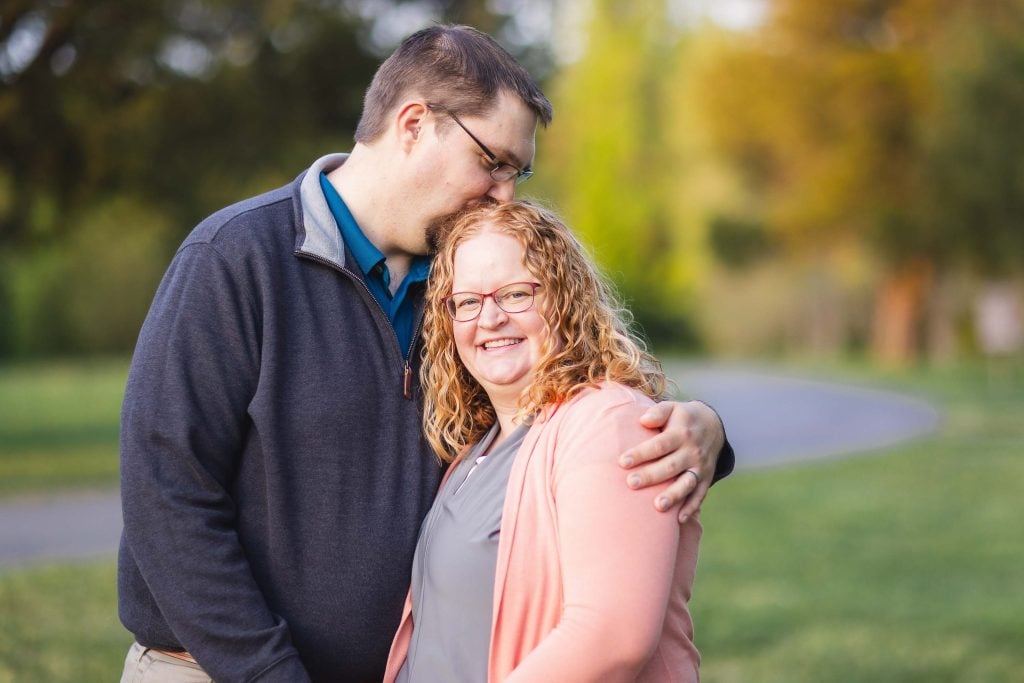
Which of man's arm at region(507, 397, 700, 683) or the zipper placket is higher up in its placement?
the zipper placket

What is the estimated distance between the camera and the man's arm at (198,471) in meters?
2.32

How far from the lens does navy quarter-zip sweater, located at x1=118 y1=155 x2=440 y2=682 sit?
2.33 meters

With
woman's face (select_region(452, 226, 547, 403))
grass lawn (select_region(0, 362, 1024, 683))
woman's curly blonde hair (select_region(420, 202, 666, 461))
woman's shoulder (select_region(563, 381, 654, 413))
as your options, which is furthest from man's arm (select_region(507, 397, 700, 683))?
grass lawn (select_region(0, 362, 1024, 683))

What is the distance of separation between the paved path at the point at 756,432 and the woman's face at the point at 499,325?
108 cm

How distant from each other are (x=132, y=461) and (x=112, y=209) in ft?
44.4

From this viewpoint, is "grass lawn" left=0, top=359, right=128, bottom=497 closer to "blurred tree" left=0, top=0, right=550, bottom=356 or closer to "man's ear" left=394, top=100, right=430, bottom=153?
"blurred tree" left=0, top=0, right=550, bottom=356

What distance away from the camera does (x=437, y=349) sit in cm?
268

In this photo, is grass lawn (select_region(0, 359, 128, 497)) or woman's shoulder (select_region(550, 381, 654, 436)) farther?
grass lawn (select_region(0, 359, 128, 497))

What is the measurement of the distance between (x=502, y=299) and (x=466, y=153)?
428 millimetres

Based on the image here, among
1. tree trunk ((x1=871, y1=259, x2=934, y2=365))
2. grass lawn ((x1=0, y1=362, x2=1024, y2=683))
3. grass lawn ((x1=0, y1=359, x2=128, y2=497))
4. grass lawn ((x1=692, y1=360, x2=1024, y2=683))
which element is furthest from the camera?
tree trunk ((x1=871, y1=259, x2=934, y2=365))

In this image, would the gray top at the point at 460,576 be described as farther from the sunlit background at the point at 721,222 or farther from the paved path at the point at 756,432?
the paved path at the point at 756,432

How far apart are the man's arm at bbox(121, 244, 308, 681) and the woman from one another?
0.35 metres

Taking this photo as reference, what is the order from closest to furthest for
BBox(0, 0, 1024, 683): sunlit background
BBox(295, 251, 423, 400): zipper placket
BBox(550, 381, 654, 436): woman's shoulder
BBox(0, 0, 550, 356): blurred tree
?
BBox(550, 381, 654, 436): woman's shoulder < BBox(295, 251, 423, 400): zipper placket < BBox(0, 0, 1024, 683): sunlit background < BBox(0, 0, 550, 356): blurred tree

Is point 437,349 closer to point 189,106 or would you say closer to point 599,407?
point 599,407
